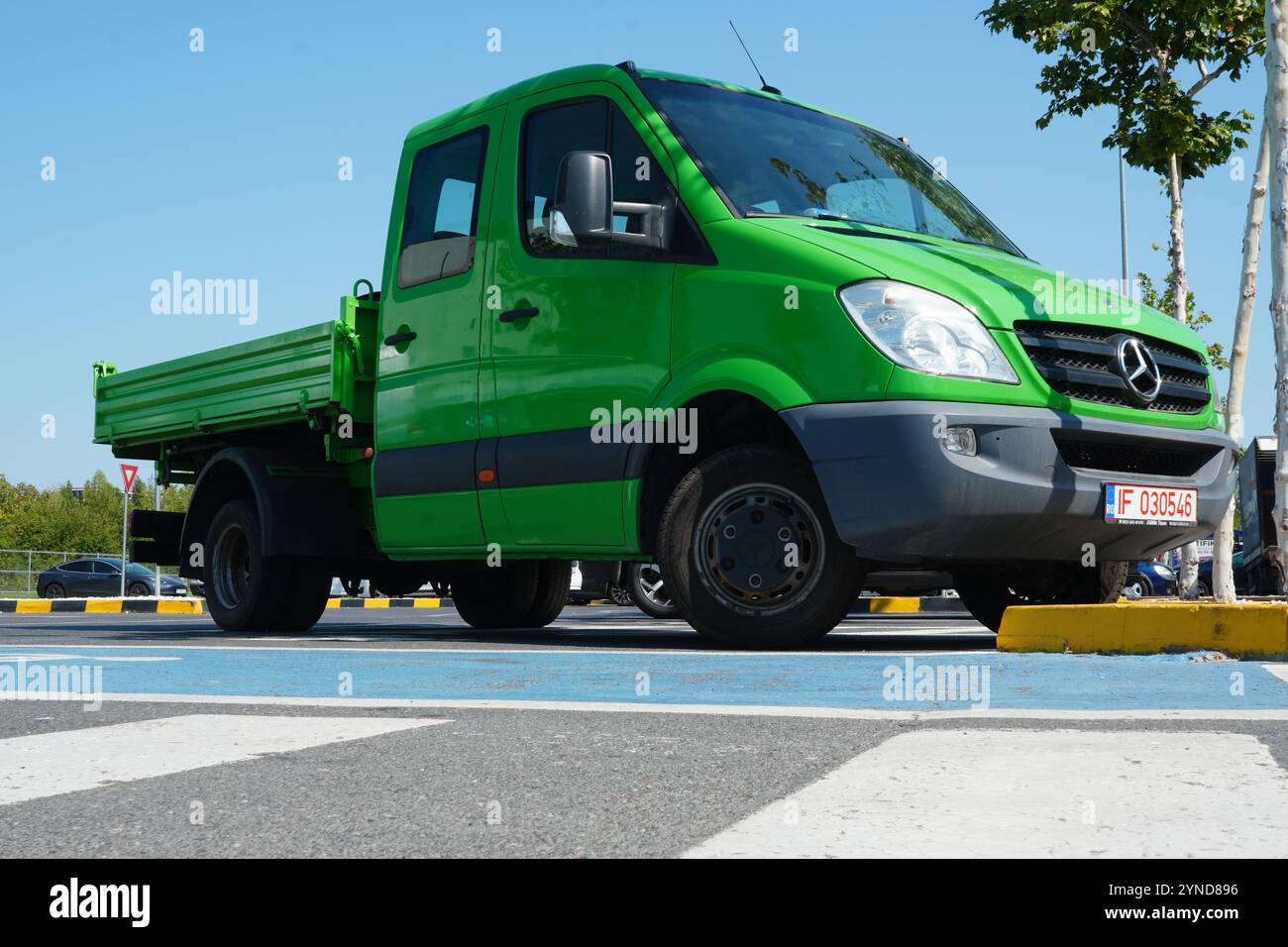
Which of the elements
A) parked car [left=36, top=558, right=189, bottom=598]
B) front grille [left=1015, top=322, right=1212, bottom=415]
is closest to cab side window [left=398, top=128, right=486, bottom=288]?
front grille [left=1015, top=322, right=1212, bottom=415]

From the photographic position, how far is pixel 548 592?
33.6ft

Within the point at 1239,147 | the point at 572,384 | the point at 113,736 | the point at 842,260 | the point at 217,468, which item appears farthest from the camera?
the point at 1239,147

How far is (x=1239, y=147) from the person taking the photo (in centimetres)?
1466

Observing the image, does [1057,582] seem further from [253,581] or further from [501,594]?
[253,581]

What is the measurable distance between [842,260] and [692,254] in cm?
Answer: 78

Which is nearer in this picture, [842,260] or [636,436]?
[842,260]

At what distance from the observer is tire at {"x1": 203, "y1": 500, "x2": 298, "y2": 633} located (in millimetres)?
9156

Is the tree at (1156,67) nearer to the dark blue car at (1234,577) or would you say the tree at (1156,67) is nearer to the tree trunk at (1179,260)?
the tree trunk at (1179,260)

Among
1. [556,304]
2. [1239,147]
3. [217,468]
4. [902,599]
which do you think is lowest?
[902,599]

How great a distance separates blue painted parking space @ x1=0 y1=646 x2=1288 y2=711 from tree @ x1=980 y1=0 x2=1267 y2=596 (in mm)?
8992

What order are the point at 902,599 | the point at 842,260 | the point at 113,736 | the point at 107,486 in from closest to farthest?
the point at 113,736 < the point at 842,260 < the point at 902,599 < the point at 107,486

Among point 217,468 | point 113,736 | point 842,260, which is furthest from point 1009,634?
point 217,468

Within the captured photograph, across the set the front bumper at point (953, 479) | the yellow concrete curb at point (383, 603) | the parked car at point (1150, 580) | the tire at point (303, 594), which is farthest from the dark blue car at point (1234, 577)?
the front bumper at point (953, 479)

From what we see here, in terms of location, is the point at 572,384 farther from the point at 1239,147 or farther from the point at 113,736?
the point at 1239,147
